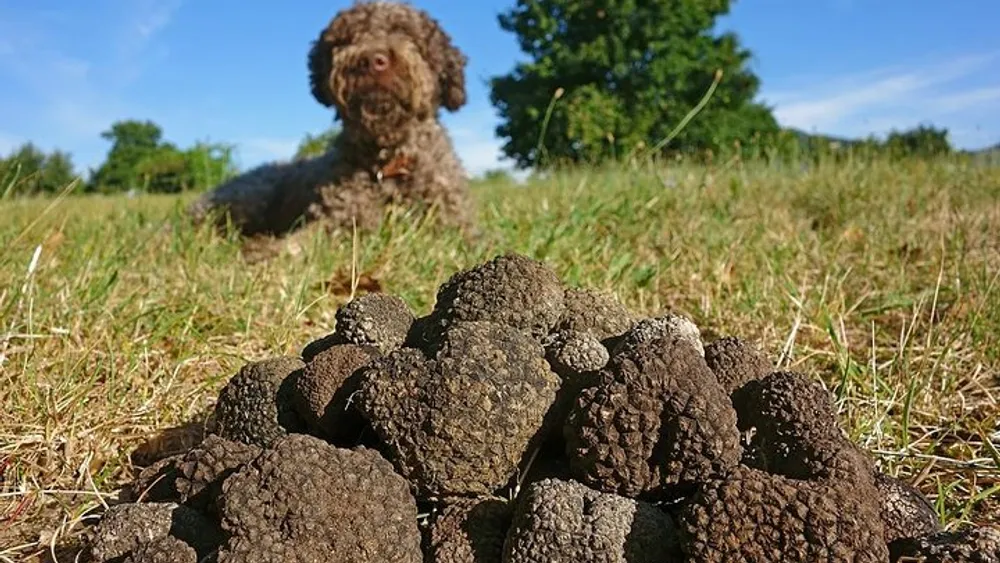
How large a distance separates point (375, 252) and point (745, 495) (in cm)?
289

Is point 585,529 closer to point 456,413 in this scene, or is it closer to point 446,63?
point 456,413

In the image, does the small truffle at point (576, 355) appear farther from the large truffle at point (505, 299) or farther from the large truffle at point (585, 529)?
the large truffle at point (585, 529)

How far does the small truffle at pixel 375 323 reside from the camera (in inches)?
68.4

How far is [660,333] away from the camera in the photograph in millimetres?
1592

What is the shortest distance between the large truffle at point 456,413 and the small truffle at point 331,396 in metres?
0.11

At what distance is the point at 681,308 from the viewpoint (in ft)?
10.6

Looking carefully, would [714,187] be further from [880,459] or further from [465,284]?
[465,284]

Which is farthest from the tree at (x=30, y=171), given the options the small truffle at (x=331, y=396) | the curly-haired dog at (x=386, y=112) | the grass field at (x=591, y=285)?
the small truffle at (x=331, y=396)

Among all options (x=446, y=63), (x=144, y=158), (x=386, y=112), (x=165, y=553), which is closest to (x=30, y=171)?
(x=386, y=112)

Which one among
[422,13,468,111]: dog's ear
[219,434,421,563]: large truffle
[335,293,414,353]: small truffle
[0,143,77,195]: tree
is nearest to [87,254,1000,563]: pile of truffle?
[219,434,421,563]: large truffle

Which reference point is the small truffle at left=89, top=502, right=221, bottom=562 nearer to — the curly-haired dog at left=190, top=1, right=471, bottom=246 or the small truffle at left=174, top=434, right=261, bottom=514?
the small truffle at left=174, top=434, right=261, bottom=514

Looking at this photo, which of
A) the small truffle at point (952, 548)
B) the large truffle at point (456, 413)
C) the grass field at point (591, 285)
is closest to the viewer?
the small truffle at point (952, 548)

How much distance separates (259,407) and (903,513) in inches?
46.5

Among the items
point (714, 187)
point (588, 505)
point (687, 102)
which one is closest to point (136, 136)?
point (687, 102)
